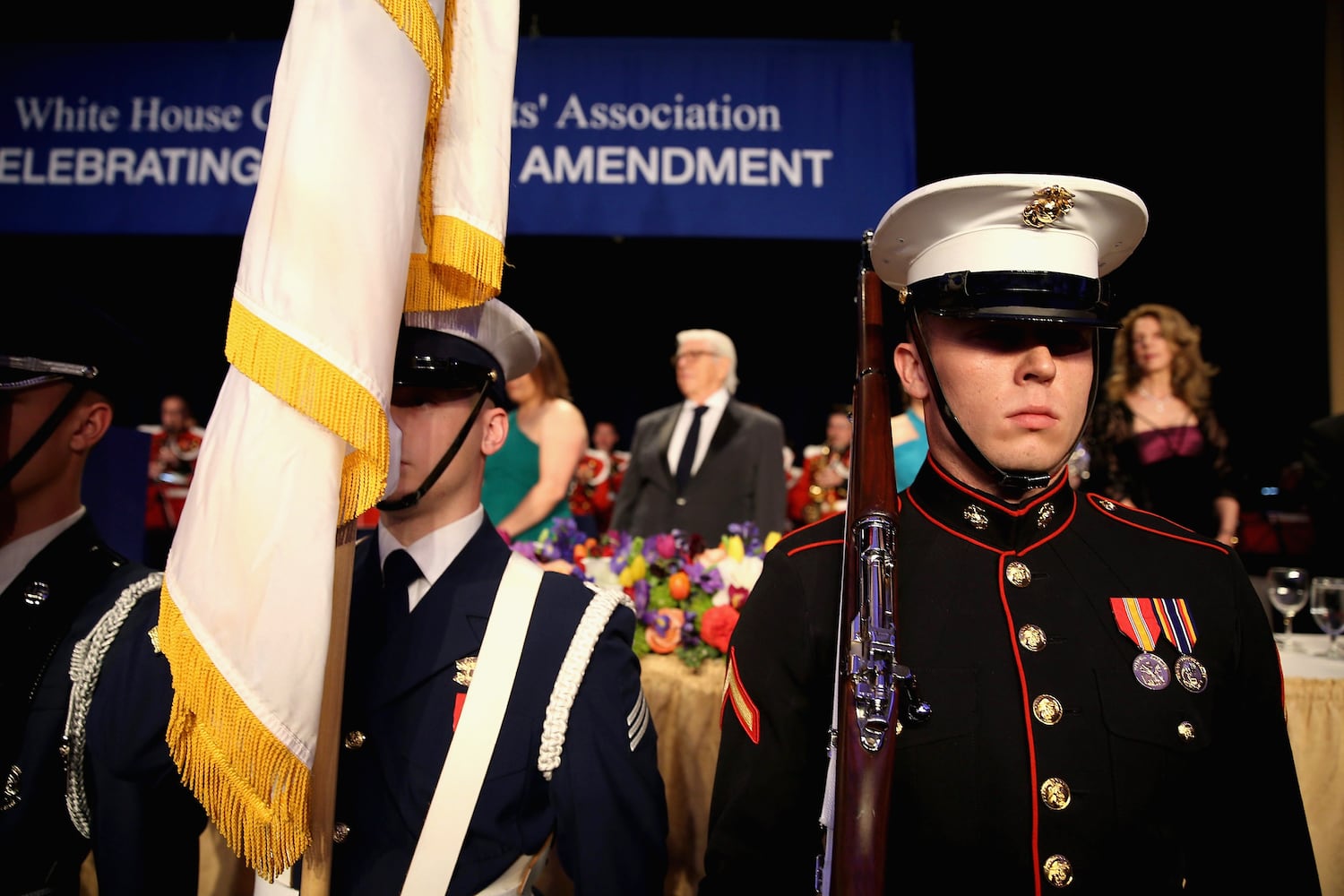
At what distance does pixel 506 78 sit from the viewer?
133cm

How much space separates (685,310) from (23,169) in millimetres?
9437

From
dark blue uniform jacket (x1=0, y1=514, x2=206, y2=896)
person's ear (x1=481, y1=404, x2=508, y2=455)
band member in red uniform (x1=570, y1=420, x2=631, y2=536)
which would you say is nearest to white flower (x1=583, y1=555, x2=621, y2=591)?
person's ear (x1=481, y1=404, x2=508, y2=455)

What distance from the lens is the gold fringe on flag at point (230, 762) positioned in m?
1.09

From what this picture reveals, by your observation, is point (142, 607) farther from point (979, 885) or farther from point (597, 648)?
point (979, 885)

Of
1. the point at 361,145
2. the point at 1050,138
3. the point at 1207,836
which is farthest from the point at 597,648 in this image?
the point at 1050,138

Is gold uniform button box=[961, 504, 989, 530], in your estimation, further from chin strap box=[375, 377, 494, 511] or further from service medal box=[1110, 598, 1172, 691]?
chin strap box=[375, 377, 494, 511]

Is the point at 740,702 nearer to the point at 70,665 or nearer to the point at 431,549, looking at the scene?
the point at 431,549

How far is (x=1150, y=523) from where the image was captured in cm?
144

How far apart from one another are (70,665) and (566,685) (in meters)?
0.94

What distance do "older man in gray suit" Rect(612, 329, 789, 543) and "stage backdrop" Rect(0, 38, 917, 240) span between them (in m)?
0.79

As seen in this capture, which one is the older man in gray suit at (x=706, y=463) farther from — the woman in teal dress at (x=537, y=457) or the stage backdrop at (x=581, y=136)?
the stage backdrop at (x=581, y=136)

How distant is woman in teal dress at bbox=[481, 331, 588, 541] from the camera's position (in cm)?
399

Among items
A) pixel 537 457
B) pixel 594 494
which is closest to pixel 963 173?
pixel 594 494

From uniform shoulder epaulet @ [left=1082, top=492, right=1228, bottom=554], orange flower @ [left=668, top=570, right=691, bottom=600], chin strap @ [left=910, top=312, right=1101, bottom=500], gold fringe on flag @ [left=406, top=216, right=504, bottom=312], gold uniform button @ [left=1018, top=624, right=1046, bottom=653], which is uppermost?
gold fringe on flag @ [left=406, top=216, right=504, bottom=312]
